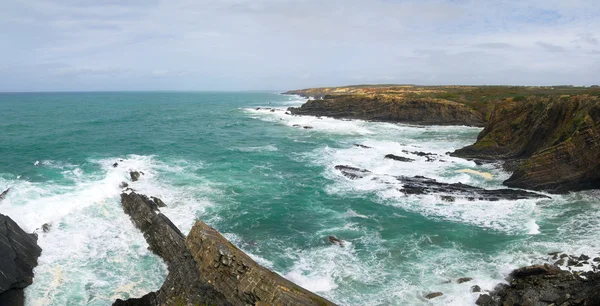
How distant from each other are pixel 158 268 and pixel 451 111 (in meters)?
77.5

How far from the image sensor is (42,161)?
4172 cm

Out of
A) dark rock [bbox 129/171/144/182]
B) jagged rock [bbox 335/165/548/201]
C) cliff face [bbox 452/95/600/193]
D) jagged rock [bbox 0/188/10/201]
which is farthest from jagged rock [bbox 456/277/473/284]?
jagged rock [bbox 0/188/10/201]

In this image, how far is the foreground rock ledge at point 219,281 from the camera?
12.9 meters

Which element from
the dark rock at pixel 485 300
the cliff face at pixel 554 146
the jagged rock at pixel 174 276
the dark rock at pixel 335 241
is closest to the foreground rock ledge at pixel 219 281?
the jagged rock at pixel 174 276

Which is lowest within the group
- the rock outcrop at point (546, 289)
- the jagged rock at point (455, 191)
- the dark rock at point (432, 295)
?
the dark rock at point (432, 295)

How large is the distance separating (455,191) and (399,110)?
197 ft

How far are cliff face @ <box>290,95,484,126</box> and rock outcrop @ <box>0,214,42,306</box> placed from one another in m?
77.5

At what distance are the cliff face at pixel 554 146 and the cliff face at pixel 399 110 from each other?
36.6 m

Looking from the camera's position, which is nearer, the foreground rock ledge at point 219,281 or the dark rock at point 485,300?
the foreground rock ledge at point 219,281

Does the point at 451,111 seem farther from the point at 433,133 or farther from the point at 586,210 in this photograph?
the point at 586,210

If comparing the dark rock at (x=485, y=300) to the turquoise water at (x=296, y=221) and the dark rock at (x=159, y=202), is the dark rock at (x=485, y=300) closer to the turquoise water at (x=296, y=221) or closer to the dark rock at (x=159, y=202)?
the turquoise water at (x=296, y=221)

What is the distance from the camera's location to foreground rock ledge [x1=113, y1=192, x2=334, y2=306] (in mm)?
12867

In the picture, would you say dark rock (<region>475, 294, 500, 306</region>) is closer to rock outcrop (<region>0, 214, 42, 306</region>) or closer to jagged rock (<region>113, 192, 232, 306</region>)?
jagged rock (<region>113, 192, 232, 306</region>)

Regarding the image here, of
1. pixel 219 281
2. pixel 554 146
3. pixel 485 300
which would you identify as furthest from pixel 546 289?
pixel 554 146
